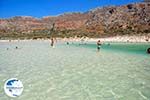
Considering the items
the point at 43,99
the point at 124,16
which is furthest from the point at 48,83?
the point at 124,16

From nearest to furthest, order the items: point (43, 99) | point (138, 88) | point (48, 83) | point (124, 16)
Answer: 1. point (43, 99)
2. point (138, 88)
3. point (48, 83)
4. point (124, 16)

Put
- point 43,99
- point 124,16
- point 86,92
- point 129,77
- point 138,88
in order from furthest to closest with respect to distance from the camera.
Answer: point 124,16, point 129,77, point 138,88, point 86,92, point 43,99

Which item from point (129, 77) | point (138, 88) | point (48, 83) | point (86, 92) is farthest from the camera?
point (129, 77)

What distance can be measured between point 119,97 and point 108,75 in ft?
16.2

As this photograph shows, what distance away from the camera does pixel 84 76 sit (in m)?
15.6

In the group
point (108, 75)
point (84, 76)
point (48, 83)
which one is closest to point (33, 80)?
point (48, 83)

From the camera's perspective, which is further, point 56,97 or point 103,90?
point 103,90

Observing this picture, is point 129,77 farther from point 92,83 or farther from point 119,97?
point 119,97

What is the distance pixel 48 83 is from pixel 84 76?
2748mm

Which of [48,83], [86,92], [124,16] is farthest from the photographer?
[124,16]

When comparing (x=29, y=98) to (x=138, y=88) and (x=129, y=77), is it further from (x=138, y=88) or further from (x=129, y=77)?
(x=129, y=77)

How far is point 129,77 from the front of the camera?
51.1 ft

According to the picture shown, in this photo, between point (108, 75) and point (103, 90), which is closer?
point (103, 90)

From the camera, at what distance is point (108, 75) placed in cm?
1598
